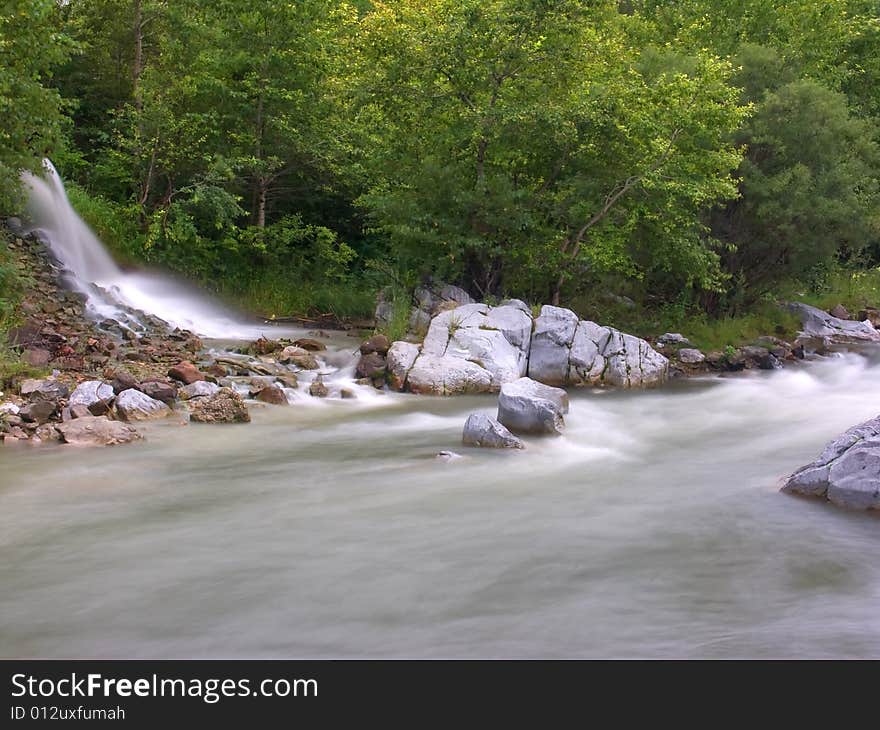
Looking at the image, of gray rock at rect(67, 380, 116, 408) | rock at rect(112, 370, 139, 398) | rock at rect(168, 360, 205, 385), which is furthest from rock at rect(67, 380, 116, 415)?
rock at rect(168, 360, 205, 385)

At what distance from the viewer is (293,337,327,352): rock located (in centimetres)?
1686

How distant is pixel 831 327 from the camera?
77.8 ft

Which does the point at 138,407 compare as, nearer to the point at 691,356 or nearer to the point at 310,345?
the point at 310,345

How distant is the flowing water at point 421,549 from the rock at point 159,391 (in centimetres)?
101

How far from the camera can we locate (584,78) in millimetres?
19188

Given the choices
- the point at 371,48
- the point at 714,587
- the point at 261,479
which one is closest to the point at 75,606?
the point at 261,479

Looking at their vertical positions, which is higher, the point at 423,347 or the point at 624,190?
the point at 624,190

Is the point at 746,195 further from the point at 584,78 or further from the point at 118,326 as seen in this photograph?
the point at 118,326

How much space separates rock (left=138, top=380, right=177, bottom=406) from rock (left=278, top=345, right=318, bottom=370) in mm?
3257

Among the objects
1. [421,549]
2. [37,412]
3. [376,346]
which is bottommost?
[421,549]

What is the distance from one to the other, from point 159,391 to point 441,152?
8.76m

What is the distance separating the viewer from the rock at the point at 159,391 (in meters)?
12.4

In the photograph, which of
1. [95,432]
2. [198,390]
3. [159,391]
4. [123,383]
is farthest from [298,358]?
[95,432]

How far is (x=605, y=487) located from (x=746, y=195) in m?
12.9
